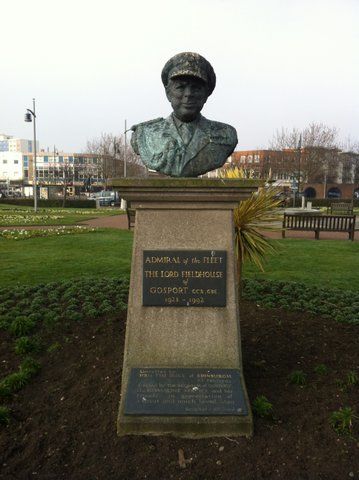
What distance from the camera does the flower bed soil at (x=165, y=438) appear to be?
2.91 m

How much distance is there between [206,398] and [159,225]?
143 cm

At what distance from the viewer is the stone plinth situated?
3465 mm

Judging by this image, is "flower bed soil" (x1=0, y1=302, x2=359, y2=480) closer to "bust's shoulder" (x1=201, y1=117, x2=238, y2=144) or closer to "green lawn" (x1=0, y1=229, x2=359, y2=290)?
"bust's shoulder" (x1=201, y1=117, x2=238, y2=144)

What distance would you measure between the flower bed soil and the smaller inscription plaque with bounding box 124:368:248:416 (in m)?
0.21

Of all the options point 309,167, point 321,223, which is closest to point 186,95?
point 321,223

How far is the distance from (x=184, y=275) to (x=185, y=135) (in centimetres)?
122

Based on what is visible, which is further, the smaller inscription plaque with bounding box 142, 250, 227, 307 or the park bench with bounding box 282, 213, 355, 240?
the park bench with bounding box 282, 213, 355, 240

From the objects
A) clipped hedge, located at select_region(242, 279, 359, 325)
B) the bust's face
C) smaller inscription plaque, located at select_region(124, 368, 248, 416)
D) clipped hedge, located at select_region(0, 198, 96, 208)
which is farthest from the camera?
clipped hedge, located at select_region(0, 198, 96, 208)

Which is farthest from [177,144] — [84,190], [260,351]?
[84,190]

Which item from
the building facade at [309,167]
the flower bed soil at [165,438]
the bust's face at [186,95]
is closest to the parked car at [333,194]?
the building facade at [309,167]

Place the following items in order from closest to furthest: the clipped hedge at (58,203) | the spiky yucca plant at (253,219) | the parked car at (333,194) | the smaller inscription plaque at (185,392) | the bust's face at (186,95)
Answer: the smaller inscription plaque at (185,392)
the bust's face at (186,95)
the spiky yucca plant at (253,219)
the clipped hedge at (58,203)
the parked car at (333,194)

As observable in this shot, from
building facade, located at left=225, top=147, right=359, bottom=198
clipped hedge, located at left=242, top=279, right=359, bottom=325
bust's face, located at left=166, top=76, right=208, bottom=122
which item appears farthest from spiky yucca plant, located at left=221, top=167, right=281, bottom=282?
building facade, located at left=225, top=147, right=359, bottom=198

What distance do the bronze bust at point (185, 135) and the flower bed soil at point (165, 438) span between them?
6.65 feet

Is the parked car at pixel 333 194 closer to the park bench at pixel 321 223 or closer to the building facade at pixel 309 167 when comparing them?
the building facade at pixel 309 167
